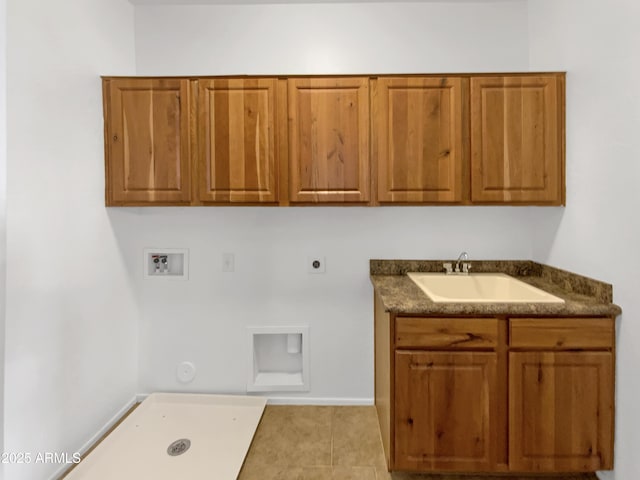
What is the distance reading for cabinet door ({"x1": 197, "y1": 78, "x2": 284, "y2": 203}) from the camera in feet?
6.13

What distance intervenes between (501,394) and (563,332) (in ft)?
1.26

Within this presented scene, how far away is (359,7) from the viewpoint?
2.18m

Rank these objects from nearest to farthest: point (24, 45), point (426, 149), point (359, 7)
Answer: point (24, 45)
point (426, 149)
point (359, 7)

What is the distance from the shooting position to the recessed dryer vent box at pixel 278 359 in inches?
87.9

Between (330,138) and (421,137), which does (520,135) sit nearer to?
(421,137)

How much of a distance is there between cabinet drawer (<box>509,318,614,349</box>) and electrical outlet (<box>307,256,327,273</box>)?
1.12m

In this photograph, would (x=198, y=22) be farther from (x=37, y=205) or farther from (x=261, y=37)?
(x=37, y=205)

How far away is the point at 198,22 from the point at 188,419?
2496 millimetres

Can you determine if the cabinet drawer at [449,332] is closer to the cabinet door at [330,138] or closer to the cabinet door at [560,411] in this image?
the cabinet door at [560,411]

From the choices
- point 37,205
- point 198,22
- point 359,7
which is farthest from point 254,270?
point 359,7

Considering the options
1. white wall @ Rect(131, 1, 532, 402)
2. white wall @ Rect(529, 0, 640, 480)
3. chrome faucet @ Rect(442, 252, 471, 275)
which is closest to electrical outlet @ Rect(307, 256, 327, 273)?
white wall @ Rect(131, 1, 532, 402)

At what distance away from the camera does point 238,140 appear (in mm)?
1880

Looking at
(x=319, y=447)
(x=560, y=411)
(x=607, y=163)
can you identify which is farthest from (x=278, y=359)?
(x=607, y=163)

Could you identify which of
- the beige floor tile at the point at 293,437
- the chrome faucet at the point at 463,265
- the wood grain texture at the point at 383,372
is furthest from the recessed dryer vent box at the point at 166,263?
the chrome faucet at the point at 463,265
